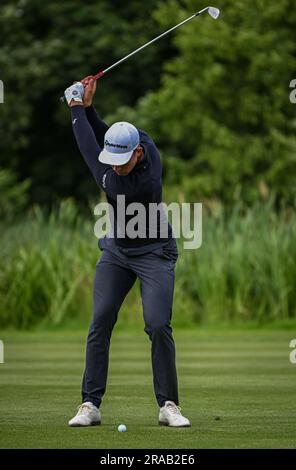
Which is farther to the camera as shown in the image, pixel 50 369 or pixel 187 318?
pixel 187 318

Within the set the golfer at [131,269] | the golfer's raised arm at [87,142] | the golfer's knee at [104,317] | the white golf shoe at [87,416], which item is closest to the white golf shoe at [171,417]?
the golfer at [131,269]

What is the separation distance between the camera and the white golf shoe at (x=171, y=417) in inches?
349

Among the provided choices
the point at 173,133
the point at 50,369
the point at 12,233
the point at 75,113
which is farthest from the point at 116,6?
the point at 75,113

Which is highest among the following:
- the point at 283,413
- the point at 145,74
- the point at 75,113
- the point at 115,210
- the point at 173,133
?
the point at 145,74

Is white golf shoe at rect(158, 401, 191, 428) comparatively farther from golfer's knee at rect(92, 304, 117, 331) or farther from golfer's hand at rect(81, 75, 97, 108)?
golfer's hand at rect(81, 75, 97, 108)

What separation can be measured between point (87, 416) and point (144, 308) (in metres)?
0.79

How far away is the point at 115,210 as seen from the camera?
8953 millimetres

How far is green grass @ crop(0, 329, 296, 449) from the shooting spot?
8305 millimetres

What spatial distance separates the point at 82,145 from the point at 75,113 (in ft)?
0.80

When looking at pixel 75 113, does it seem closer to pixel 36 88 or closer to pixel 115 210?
pixel 115 210

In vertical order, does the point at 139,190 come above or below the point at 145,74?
below

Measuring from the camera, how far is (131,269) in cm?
912

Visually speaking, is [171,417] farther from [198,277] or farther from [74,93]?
[198,277]

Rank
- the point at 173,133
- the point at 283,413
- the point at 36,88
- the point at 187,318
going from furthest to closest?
the point at 36,88, the point at 173,133, the point at 187,318, the point at 283,413
